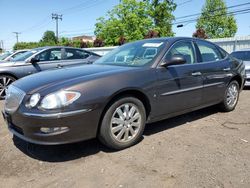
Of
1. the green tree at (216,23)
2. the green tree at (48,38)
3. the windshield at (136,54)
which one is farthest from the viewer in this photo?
the green tree at (48,38)

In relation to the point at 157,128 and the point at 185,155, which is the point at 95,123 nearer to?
the point at 185,155

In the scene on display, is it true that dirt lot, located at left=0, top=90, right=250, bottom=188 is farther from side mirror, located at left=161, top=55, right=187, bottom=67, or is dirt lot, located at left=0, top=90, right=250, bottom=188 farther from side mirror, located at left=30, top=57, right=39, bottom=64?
side mirror, located at left=30, top=57, right=39, bottom=64

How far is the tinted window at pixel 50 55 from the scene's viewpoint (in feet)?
27.1

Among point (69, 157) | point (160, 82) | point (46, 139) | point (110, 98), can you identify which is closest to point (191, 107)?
point (160, 82)

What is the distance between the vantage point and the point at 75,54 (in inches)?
350

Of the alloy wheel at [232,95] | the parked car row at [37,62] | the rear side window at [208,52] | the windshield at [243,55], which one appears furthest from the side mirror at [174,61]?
the windshield at [243,55]

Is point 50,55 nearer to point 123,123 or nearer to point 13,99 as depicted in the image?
point 13,99

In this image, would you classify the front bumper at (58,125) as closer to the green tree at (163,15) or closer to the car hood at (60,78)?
the car hood at (60,78)

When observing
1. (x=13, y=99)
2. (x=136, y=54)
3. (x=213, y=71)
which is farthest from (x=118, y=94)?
(x=213, y=71)

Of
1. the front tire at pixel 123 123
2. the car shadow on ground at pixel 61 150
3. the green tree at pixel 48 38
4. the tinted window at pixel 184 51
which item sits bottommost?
the car shadow on ground at pixel 61 150

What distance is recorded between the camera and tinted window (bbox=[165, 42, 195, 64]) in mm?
4392

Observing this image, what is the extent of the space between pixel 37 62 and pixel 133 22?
124 feet

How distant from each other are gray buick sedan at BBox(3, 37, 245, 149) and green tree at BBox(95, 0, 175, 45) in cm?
3228

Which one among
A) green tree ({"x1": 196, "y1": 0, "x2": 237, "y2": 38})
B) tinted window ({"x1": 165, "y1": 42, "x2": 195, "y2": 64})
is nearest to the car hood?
tinted window ({"x1": 165, "y1": 42, "x2": 195, "y2": 64})
